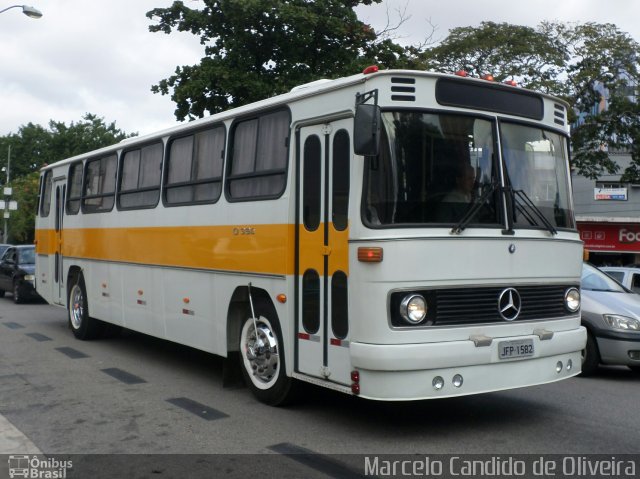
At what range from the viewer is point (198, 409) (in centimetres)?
777

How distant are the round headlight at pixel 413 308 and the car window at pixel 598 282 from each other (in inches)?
220

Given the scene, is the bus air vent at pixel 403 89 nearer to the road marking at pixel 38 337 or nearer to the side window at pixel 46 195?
the road marking at pixel 38 337

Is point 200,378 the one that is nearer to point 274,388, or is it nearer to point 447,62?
point 274,388

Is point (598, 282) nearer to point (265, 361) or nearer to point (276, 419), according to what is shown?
point (265, 361)

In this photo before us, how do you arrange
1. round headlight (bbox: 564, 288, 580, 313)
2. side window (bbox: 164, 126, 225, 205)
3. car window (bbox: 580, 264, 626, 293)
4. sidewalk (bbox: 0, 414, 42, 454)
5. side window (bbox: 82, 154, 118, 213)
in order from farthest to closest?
side window (bbox: 82, 154, 118, 213)
car window (bbox: 580, 264, 626, 293)
side window (bbox: 164, 126, 225, 205)
round headlight (bbox: 564, 288, 580, 313)
sidewalk (bbox: 0, 414, 42, 454)

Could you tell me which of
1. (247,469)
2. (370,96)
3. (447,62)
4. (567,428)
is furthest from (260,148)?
(447,62)

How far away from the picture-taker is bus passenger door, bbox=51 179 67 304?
Result: 14062 millimetres

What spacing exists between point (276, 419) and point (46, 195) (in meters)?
9.63

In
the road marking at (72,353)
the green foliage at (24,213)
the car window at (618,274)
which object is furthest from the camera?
the green foliage at (24,213)

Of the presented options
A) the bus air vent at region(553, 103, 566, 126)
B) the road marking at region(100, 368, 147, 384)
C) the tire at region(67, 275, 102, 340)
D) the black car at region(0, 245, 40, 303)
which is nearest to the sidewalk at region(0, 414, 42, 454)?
the road marking at region(100, 368, 147, 384)

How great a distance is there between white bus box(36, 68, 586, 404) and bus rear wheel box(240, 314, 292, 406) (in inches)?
0.8

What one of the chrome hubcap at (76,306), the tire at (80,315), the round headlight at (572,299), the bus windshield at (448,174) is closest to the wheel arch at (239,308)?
the bus windshield at (448,174)

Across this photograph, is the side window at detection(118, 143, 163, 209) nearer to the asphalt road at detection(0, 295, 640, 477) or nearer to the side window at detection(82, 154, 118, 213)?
the side window at detection(82, 154, 118, 213)

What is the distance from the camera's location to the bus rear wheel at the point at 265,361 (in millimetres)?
7609
